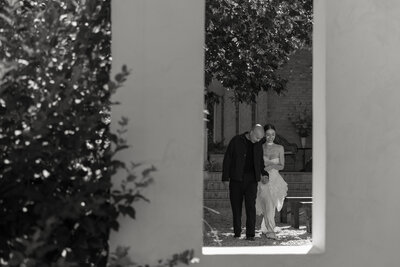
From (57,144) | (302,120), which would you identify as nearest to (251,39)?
(302,120)

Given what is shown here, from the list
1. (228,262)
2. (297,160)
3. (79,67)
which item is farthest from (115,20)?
(297,160)

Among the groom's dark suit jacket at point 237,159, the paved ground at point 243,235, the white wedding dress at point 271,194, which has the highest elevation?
the groom's dark suit jacket at point 237,159

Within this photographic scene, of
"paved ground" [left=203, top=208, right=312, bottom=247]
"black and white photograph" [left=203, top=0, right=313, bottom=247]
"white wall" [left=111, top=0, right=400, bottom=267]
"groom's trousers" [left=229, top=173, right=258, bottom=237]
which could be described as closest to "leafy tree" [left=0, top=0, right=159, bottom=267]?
"white wall" [left=111, top=0, right=400, bottom=267]

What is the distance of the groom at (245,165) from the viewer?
40.7 feet

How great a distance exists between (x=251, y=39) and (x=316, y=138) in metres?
11.1

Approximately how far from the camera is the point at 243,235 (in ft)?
46.3

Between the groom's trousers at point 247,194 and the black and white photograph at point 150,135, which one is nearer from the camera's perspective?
the black and white photograph at point 150,135

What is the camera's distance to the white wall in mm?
5113

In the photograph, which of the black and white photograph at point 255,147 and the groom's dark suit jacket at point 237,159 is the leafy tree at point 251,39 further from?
the groom's dark suit jacket at point 237,159

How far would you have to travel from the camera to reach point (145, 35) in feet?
16.9

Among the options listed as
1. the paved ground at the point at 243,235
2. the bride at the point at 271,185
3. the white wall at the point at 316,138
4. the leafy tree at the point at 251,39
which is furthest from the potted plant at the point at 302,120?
the white wall at the point at 316,138

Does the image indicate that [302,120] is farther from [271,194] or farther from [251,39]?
[271,194]

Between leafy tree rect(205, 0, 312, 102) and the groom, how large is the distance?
3.38m

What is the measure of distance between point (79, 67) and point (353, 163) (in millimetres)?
1736
